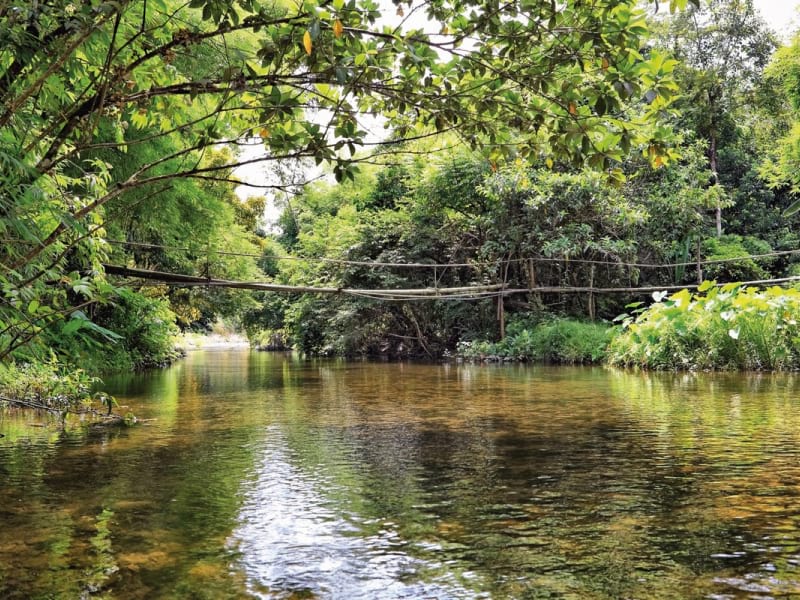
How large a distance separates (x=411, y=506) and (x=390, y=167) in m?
1.98

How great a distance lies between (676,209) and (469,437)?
1152 cm

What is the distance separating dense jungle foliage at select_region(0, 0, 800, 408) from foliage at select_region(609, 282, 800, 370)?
0.86 ft

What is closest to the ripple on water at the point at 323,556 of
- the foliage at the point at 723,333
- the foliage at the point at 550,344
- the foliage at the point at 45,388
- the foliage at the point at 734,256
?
the foliage at the point at 45,388

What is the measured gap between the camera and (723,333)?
30.4 feet

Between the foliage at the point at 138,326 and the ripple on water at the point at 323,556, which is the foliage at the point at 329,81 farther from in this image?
the foliage at the point at 138,326

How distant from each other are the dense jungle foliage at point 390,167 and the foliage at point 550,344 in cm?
5

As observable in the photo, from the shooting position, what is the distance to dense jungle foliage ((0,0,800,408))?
7.29ft

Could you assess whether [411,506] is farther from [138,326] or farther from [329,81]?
[138,326]

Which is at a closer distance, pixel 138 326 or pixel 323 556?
pixel 323 556

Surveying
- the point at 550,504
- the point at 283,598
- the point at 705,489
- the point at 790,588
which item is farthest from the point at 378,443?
the point at 790,588

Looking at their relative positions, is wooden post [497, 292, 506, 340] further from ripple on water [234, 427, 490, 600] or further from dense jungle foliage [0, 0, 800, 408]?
ripple on water [234, 427, 490, 600]

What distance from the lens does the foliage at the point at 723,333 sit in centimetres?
870

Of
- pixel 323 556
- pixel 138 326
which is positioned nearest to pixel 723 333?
pixel 323 556

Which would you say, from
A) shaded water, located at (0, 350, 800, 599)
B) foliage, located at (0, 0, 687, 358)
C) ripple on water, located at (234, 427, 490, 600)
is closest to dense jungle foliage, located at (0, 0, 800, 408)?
foliage, located at (0, 0, 687, 358)
